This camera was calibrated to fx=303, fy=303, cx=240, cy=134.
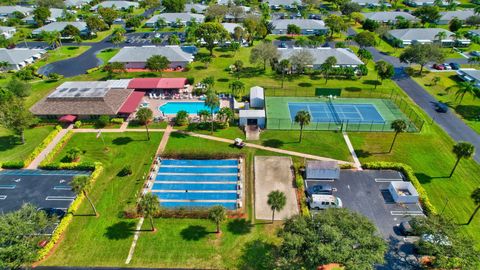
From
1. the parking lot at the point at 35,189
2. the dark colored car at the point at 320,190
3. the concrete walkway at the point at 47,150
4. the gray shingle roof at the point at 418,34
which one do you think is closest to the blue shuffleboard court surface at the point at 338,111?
the dark colored car at the point at 320,190

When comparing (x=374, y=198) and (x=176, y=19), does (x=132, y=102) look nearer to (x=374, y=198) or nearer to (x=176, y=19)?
(x=374, y=198)

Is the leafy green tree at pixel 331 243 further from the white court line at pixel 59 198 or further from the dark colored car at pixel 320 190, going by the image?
the white court line at pixel 59 198

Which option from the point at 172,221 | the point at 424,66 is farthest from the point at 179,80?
the point at 424,66

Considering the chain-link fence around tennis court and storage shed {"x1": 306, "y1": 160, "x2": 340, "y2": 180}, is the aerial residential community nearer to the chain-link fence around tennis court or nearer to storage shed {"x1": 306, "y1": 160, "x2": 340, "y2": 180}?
storage shed {"x1": 306, "y1": 160, "x2": 340, "y2": 180}

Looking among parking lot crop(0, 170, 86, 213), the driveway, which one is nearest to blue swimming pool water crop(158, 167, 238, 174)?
the driveway

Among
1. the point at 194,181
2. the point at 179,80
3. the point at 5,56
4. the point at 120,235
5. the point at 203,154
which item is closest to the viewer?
the point at 120,235

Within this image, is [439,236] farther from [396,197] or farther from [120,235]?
[120,235]
